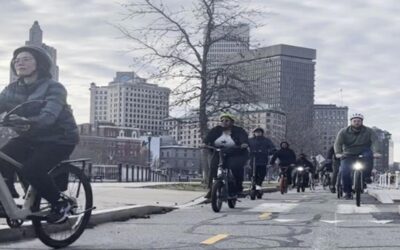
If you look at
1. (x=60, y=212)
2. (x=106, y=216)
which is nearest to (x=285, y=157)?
(x=106, y=216)

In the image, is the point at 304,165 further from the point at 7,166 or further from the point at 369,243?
the point at 7,166

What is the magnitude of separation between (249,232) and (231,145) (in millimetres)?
4381

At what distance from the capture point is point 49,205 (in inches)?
238

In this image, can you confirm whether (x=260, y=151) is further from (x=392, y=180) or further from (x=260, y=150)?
(x=392, y=180)

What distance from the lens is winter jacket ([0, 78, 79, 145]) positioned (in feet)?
18.9

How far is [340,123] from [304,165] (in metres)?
46.3

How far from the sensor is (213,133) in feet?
39.5

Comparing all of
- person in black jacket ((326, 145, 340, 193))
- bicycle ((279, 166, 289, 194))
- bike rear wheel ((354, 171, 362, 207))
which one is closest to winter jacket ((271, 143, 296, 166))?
bicycle ((279, 166, 289, 194))

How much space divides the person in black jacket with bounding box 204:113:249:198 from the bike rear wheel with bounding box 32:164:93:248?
541cm

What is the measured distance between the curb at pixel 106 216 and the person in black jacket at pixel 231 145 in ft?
3.86

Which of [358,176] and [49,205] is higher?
[358,176]

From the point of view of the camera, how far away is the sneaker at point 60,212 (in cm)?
600

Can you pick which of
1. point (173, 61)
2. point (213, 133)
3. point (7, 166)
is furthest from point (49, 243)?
point (173, 61)

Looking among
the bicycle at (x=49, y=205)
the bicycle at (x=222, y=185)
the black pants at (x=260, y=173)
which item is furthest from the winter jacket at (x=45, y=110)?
the black pants at (x=260, y=173)
